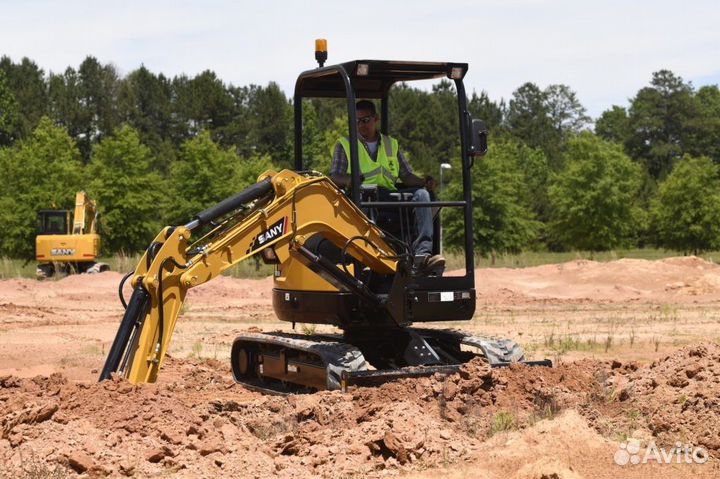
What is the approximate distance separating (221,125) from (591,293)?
62.2 m

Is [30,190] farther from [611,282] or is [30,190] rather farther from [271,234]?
[271,234]

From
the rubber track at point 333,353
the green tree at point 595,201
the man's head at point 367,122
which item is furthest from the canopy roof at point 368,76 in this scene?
the green tree at point 595,201

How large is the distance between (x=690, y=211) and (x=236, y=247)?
48.3 m

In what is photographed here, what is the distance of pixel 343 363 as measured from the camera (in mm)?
10344

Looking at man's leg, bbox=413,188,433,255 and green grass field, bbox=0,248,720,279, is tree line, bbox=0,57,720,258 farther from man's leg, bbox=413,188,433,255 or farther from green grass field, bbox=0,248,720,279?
man's leg, bbox=413,188,433,255

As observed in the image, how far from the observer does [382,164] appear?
35.7ft

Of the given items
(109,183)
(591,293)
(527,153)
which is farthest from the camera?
(527,153)

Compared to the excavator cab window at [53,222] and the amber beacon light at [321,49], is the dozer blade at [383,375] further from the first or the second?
the excavator cab window at [53,222]

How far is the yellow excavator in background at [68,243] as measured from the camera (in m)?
36.7

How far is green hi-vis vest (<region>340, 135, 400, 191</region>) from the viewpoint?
10719 mm

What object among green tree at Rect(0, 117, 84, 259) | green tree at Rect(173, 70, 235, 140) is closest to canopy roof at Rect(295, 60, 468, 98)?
green tree at Rect(0, 117, 84, 259)

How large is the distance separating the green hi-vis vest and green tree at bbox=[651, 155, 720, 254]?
46.0 metres

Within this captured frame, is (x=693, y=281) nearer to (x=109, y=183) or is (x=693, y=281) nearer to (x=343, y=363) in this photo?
(x=343, y=363)

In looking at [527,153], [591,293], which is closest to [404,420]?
[591,293]
